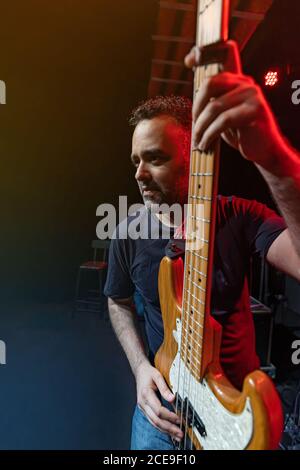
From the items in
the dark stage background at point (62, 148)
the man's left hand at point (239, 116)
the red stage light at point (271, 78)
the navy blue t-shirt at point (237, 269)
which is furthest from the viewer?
the dark stage background at point (62, 148)

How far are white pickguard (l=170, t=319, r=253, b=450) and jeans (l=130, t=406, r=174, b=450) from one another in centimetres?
29

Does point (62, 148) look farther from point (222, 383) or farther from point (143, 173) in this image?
point (222, 383)

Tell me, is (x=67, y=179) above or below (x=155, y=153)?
above

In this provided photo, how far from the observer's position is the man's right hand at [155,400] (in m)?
0.86

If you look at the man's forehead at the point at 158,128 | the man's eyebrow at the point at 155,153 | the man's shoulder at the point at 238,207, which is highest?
the man's forehead at the point at 158,128

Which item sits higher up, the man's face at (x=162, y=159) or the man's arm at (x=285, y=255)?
the man's face at (x=162, y=159)

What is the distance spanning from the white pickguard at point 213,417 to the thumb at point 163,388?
0.04 metres

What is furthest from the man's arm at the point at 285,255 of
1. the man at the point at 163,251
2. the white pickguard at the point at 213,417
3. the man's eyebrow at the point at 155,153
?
the man's eyebrow at the point at 155,153

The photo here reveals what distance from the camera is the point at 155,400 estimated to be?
94cm

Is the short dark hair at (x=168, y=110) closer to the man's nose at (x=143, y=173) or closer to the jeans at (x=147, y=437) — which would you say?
the man's nose at (x=143, y=173)

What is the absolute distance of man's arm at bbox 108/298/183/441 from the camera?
87 cm

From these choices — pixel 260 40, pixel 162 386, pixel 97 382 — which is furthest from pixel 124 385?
pixel 260 40

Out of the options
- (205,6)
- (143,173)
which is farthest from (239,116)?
(143,173)

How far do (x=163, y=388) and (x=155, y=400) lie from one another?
2.1 inches
